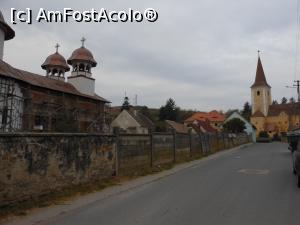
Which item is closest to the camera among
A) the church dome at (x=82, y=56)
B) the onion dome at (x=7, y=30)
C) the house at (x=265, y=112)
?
the onion dome at (x=7, y=30)

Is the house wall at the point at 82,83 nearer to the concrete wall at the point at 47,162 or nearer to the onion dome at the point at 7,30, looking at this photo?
the onion dome at the point at 7,30

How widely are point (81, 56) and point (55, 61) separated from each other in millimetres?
3895

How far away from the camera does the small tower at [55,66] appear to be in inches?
2085

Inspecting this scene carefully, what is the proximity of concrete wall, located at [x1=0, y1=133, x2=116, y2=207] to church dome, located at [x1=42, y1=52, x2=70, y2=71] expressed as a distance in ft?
138

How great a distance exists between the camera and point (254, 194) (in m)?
10.2

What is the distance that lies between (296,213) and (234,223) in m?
1.69

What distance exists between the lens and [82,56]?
52.5 m

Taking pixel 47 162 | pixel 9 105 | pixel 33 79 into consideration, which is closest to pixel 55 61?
pixel 33 79

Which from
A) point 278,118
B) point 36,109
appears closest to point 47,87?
point 36,109

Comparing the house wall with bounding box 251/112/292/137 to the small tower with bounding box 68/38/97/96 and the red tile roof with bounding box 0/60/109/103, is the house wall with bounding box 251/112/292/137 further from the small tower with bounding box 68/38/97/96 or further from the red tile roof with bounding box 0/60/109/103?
the small tower with bounding box 68/38/97/96

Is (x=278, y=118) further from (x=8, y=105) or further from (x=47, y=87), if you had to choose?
(x=8, y=105)

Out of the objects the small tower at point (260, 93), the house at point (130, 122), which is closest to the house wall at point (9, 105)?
the house at point (130, 122)

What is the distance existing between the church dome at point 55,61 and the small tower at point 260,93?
7022 centimetres

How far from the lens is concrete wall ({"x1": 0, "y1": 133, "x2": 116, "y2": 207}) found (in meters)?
8.44
